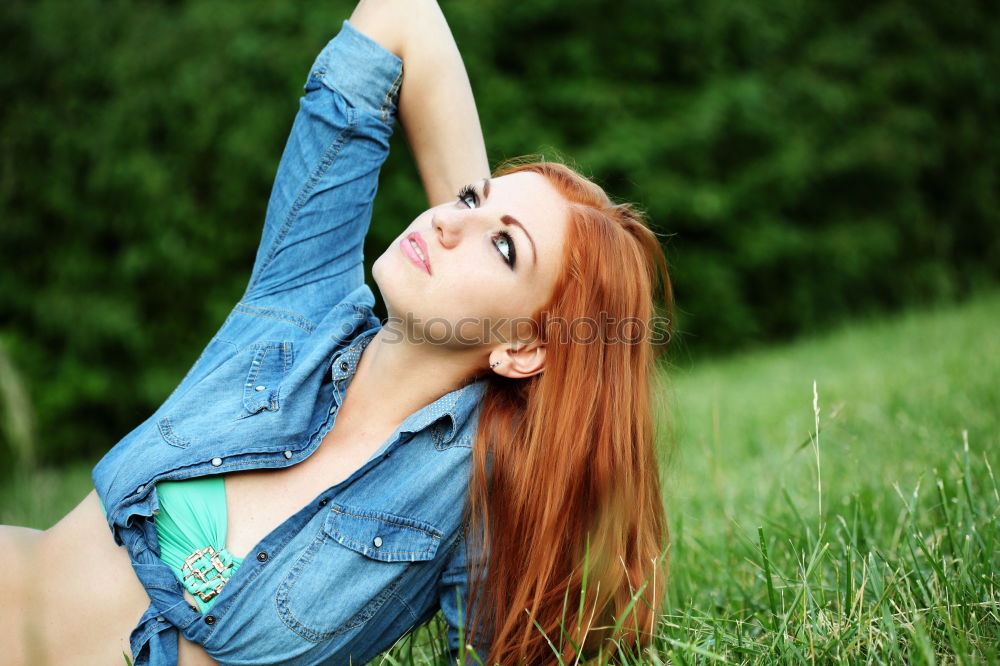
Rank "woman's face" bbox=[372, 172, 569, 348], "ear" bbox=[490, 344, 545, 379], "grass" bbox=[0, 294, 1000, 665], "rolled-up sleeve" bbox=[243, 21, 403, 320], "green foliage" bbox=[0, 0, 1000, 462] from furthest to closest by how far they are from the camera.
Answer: "green foliage" bbox=[0, 0, 1000, 462] < "rolled-up sleeve" bbox=[243, 21, 403, 320] < "ear" bbox=[490, 344, 545, 379] < "woman's face" bbox=[372, 172, 569, 348] < "grass" bbox=[0, 294, 1000, 665]

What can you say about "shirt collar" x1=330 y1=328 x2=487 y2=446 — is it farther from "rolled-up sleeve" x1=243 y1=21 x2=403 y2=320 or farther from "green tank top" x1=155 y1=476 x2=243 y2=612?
"green tank top" x1=155 y1=476 x2=243 y2=612

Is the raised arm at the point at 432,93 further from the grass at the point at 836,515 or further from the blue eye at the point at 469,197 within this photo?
the grass at the point at 836,515

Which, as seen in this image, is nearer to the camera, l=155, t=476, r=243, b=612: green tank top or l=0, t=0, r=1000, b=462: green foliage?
l=155, t=476, r=243, b=612: green tank top

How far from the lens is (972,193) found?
10.8m

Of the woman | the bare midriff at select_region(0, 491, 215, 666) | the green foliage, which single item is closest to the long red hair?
the woman

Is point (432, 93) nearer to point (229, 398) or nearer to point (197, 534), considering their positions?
point (229, 398)

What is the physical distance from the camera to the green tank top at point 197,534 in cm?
170

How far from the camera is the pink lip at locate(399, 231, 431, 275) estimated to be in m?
1.79

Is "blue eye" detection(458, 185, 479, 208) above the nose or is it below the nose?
above

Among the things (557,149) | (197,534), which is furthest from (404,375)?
(557,149)

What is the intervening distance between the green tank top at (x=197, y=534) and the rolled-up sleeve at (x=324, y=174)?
19.7 inches

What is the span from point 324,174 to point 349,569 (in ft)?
3.10

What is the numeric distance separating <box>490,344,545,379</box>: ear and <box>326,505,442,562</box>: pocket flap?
1.27 ft

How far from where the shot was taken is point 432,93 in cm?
212
